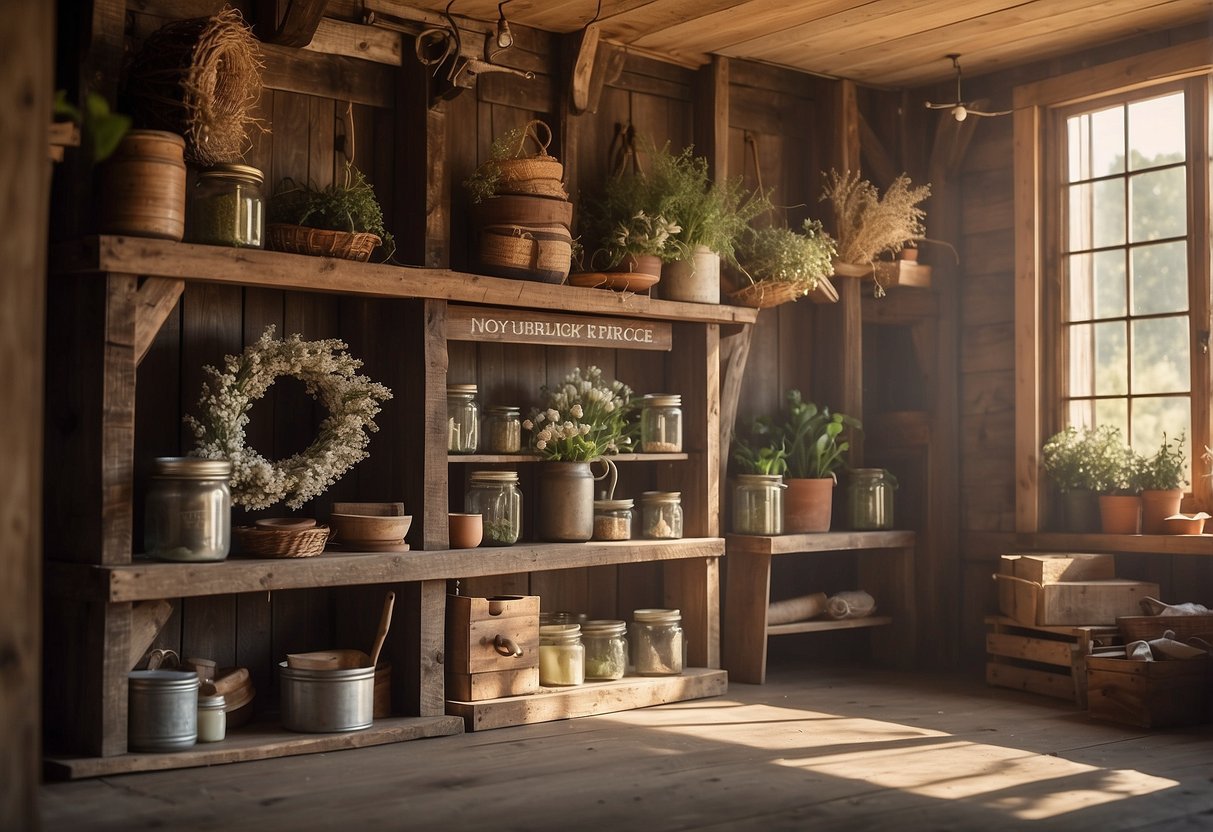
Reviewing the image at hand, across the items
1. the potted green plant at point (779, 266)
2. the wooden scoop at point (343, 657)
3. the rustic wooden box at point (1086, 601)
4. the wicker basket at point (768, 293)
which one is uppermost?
the potted green plant at point (779, 266)

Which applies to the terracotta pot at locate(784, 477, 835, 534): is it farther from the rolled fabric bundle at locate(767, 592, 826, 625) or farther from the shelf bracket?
the shelf bracket

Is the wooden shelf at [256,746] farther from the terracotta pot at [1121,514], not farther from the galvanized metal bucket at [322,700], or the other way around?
the terracotta pot at [1121,514]

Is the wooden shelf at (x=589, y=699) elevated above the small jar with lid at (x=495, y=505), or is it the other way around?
the small jar with lid at (x=495, y=505)

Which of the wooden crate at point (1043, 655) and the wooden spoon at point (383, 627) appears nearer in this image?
the wooden spoon at point (383, 627)

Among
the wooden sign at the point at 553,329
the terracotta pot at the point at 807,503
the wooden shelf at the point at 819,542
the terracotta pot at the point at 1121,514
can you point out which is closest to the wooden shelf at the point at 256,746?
the wooden sign at the point at 553,329

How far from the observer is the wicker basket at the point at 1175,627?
4.76 meters

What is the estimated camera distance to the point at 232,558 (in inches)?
162

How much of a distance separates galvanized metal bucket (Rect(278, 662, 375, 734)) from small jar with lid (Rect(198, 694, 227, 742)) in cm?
24

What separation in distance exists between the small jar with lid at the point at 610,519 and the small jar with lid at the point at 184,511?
149 centimetres

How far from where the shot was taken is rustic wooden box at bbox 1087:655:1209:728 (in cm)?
447

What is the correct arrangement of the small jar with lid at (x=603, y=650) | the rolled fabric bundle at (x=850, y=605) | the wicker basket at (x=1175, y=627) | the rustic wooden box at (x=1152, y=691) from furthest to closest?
1. the rolled fabric bundle at (x=850, y=605)
2. the small jar with lid at (x=603, y=650)
3. the wicker basket at (x=1175, y=627)
4. the rustic wooden box at (x=1152, y=691)

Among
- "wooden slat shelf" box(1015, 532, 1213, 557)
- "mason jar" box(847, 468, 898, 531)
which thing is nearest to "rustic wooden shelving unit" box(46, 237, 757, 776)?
"mason jar" box(847, 468, 898, 531)

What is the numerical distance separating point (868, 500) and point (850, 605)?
1.48 ft

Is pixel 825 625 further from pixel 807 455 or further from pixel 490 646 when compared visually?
pixel 490 646
